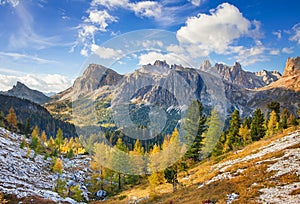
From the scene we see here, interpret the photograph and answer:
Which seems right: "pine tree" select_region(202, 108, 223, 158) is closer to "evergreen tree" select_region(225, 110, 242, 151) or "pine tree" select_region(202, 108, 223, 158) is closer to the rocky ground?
"evergreen tree" select_region(225, 110, 242, 151)

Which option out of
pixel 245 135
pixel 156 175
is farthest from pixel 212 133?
pixel 156 175

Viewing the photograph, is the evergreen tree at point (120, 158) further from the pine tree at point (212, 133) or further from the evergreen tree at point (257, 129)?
the evergreen tree at point (257, 129)

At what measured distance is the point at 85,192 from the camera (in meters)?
67.8

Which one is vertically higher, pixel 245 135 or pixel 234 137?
pixel 245 135

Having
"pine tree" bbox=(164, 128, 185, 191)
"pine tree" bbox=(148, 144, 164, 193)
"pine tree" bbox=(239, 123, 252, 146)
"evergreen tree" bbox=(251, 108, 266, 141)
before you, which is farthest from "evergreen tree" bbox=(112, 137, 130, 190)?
"evergreen tree" bbox=(251, 108, 266, 141)

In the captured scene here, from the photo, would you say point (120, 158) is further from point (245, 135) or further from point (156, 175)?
point (245, 135)

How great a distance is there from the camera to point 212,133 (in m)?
64.0

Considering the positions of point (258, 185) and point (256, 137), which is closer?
point (258, 185)

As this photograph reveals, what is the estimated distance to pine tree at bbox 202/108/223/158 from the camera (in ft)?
210

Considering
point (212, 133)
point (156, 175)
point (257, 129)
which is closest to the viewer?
point (156, 175)

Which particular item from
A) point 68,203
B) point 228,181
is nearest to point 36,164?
point 68,203

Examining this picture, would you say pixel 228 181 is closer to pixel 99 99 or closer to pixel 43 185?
pixel 99 99

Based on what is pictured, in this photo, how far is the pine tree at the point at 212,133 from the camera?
2520 inches

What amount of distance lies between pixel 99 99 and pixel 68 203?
29542mm
